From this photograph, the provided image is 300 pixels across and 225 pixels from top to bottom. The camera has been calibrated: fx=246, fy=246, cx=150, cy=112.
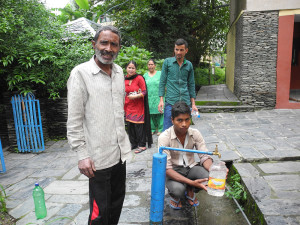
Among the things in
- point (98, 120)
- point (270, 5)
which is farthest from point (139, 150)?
point (270, 5)

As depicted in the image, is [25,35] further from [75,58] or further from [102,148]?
[102,148]

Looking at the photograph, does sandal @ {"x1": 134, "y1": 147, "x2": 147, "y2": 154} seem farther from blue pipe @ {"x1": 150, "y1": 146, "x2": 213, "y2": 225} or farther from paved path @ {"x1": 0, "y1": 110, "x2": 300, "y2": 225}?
blue pipe @ {"x1": 150, "y1": 146, "x2": 213, "y2": 225}

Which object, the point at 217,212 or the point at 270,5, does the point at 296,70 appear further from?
the point at 217,212

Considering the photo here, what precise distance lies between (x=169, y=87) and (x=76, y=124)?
2524 mm

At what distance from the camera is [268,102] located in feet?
26.6

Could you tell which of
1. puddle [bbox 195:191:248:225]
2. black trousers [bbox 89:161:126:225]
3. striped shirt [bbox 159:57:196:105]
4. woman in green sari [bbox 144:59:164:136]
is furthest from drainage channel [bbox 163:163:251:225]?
woman in green sari [bbox 144:59:164:136]

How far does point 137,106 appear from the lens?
535cm

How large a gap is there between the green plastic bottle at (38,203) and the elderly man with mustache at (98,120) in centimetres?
134

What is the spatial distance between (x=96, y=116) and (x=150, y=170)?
2544mm

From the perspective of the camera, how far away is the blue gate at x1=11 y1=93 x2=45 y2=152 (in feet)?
19.0

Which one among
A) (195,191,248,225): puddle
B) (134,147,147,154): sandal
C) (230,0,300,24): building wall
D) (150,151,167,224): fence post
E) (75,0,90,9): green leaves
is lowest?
(195,191,248,225): puddle

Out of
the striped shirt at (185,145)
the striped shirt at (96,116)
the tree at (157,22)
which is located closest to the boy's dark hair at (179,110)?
the striped shirt at (185,145)

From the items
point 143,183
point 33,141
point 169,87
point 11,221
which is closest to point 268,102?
point 169,87

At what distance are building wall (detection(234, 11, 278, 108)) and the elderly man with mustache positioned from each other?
22.7 feet
